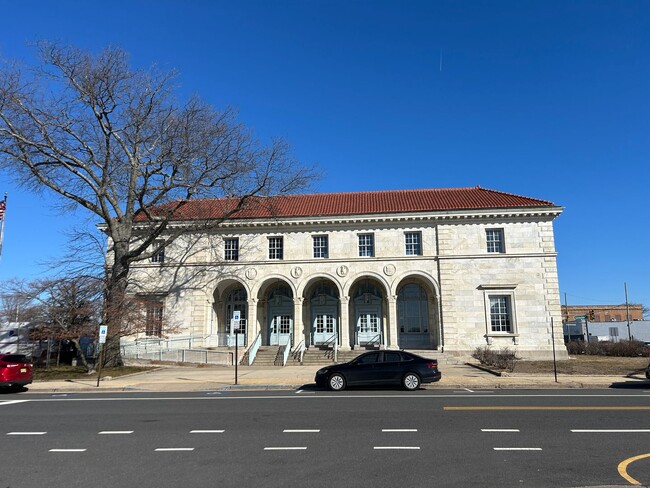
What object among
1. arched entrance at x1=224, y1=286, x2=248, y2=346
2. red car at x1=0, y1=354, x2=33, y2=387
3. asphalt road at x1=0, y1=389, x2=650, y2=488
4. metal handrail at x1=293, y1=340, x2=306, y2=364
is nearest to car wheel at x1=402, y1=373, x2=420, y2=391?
asphalt road at x1=0, y1=389, x2=650, y2=488

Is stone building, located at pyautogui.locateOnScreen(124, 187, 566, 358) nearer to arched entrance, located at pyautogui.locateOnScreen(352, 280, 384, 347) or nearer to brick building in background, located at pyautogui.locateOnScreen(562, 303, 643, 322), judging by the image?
arched entrance, located at pyautogui.locateOnScreen(352, 280, 384, 347)

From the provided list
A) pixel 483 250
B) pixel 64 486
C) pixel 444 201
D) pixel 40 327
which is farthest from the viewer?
pixel 444 201

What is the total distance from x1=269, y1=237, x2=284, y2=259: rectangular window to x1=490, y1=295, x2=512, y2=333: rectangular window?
588 inches

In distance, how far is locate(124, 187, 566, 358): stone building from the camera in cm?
3092

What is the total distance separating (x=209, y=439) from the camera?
857 centimetres

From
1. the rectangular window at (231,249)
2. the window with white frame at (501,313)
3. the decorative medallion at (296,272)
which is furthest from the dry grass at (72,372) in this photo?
the window with white frame at (501,313)

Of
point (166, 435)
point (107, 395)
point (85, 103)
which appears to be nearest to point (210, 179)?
point (85, 103)

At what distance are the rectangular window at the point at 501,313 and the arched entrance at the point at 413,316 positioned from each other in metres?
4.48

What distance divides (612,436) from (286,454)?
5.94m

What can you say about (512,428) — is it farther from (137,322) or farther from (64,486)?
(137,322)

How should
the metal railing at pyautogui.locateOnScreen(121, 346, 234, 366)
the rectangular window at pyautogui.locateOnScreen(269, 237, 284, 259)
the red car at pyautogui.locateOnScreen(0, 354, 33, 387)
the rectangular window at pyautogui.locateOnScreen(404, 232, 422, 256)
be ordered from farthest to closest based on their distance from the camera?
the rectangular window at pyautogui.locateOnScreen(269, 237, 284, 259) < the rectangular window at pyautogui.locateOnScreen(404, 232, 422, 256) < the metal railing at pyautogui.locateOnScreen(121, 346, 234, 366) < the red car at pyautogui.locateOnScreen(0, 354, 33, 387)

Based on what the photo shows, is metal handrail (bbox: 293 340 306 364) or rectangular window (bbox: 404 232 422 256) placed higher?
rectangular window (bbox: 404 232 422 256)

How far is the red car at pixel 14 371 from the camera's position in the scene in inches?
699

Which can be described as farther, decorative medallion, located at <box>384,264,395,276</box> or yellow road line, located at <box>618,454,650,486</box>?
decorative medallion, located at <box>384,264,395,276</box>
